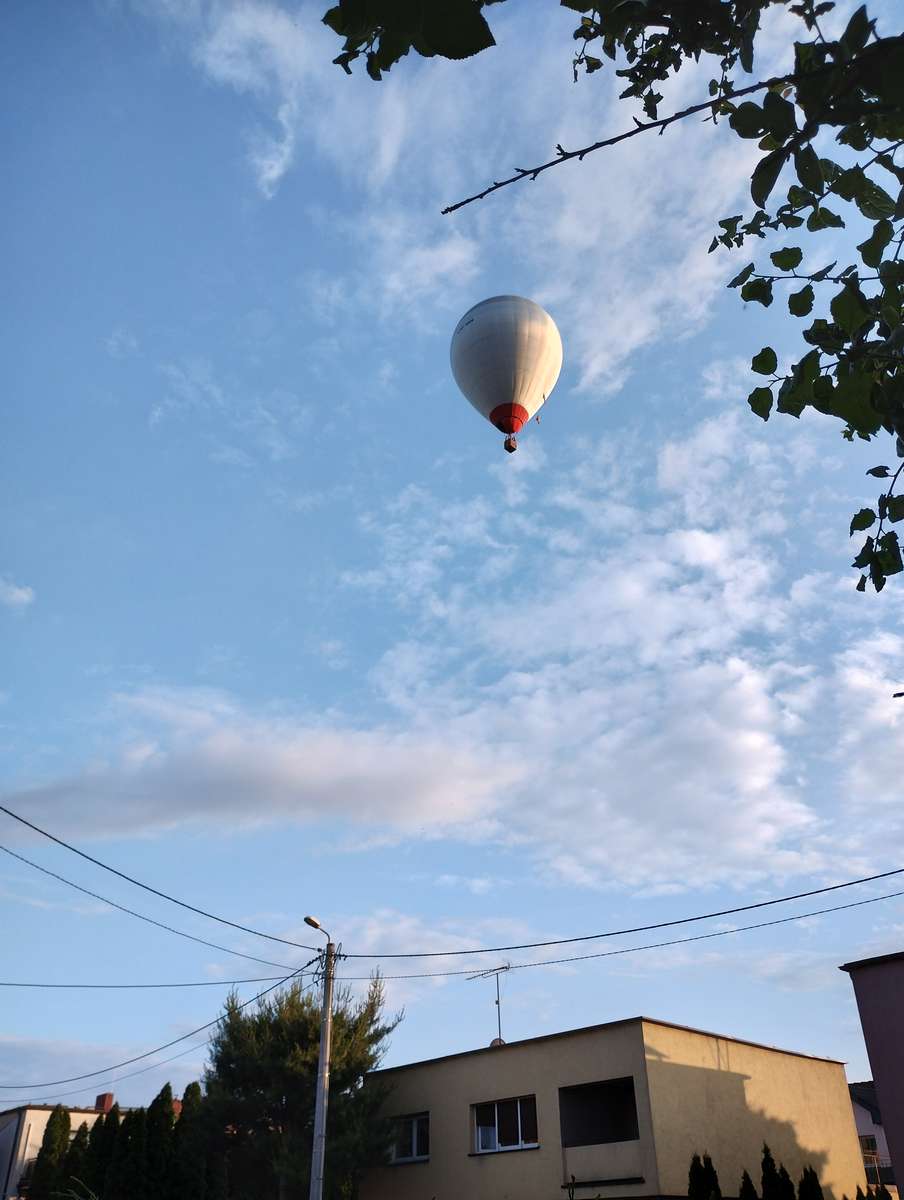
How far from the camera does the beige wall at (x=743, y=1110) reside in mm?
18344

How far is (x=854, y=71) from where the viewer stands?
7.95 ft

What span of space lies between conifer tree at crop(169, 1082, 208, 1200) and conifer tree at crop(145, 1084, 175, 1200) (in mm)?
345

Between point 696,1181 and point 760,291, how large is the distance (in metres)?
18.2

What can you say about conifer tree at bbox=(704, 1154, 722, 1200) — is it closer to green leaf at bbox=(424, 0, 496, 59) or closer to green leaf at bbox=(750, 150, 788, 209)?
green leaf at bbox=(750, 150, 788, 209)

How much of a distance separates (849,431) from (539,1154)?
20223 millimetres

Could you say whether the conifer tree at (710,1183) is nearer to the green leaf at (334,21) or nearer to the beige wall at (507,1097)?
the beige wall at (507,1097)

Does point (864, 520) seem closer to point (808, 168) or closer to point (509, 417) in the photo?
point (808, 168)

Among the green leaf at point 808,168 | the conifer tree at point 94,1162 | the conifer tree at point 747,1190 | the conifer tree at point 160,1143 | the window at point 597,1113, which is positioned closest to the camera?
the green leaf at point 808,168

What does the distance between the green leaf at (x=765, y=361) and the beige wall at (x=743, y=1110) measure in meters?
18.3

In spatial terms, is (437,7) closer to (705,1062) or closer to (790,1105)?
(705,1062)

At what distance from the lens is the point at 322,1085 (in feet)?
59.0

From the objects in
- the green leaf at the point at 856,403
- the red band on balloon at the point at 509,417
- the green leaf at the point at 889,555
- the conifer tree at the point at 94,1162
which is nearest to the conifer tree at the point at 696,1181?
the red band on balloon at the point at 509,417

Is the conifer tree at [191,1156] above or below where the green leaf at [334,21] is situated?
below

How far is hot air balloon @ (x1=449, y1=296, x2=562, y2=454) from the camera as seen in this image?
16422mm
